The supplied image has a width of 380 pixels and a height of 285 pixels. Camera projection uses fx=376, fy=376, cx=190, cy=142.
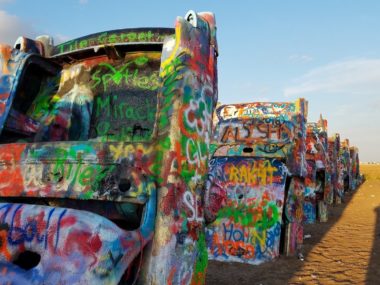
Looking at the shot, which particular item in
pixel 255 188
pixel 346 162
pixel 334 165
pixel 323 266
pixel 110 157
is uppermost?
pixel 346 162

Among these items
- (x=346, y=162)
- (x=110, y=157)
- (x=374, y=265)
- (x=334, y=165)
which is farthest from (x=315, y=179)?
(x=346, y=162)

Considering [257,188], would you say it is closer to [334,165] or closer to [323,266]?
[323,266]

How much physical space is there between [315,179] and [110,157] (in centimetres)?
1052

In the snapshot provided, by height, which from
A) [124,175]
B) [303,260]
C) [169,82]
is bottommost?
[303,260]

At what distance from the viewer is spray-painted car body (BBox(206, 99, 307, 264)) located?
265 inches

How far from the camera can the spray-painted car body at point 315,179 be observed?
1171cm

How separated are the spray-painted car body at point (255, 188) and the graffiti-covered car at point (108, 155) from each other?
3.44 metres

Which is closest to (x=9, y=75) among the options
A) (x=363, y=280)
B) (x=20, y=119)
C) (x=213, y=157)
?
(x=20, y=119)

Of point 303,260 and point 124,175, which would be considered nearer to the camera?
point 124,175

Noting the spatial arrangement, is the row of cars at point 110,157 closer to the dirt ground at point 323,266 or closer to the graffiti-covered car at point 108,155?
the graffiti-covered car at point 108,155

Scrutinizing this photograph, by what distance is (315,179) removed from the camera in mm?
12148

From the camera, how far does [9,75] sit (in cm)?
368

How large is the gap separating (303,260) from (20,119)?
5.50 meters

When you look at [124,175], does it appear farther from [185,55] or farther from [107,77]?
[107,77]
